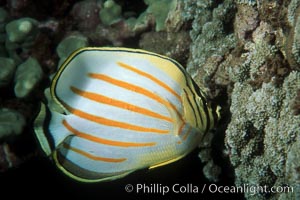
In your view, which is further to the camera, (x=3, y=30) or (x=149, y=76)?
(x=3, y=30)

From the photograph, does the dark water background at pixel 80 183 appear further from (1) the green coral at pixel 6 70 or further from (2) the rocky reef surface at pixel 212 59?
(1) the green coral at pixel 6 70

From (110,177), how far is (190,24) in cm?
169

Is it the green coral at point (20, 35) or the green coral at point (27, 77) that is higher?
the green coral at point (20, 35)

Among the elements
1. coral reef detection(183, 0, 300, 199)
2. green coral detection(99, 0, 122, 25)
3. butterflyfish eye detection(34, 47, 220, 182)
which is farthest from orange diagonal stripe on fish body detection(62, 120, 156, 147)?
green coral detection(99, 0, 122, 25)

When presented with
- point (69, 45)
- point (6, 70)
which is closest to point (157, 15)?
point (69, 45)

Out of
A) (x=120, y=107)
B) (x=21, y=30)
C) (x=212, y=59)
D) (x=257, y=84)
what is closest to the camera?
(x=120, y=107)

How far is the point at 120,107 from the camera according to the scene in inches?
67.7

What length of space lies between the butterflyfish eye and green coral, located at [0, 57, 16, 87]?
1.59 m

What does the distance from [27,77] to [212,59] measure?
1742 millimetres

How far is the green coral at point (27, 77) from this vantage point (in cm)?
307

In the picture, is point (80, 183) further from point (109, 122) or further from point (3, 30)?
point (3, 30)

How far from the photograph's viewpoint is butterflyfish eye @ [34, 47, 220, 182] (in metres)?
1.72

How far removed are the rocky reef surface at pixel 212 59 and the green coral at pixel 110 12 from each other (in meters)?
0.01

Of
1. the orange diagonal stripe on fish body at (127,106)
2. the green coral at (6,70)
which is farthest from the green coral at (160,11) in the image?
the orange diagonal stripe on fish body at (127,106)
